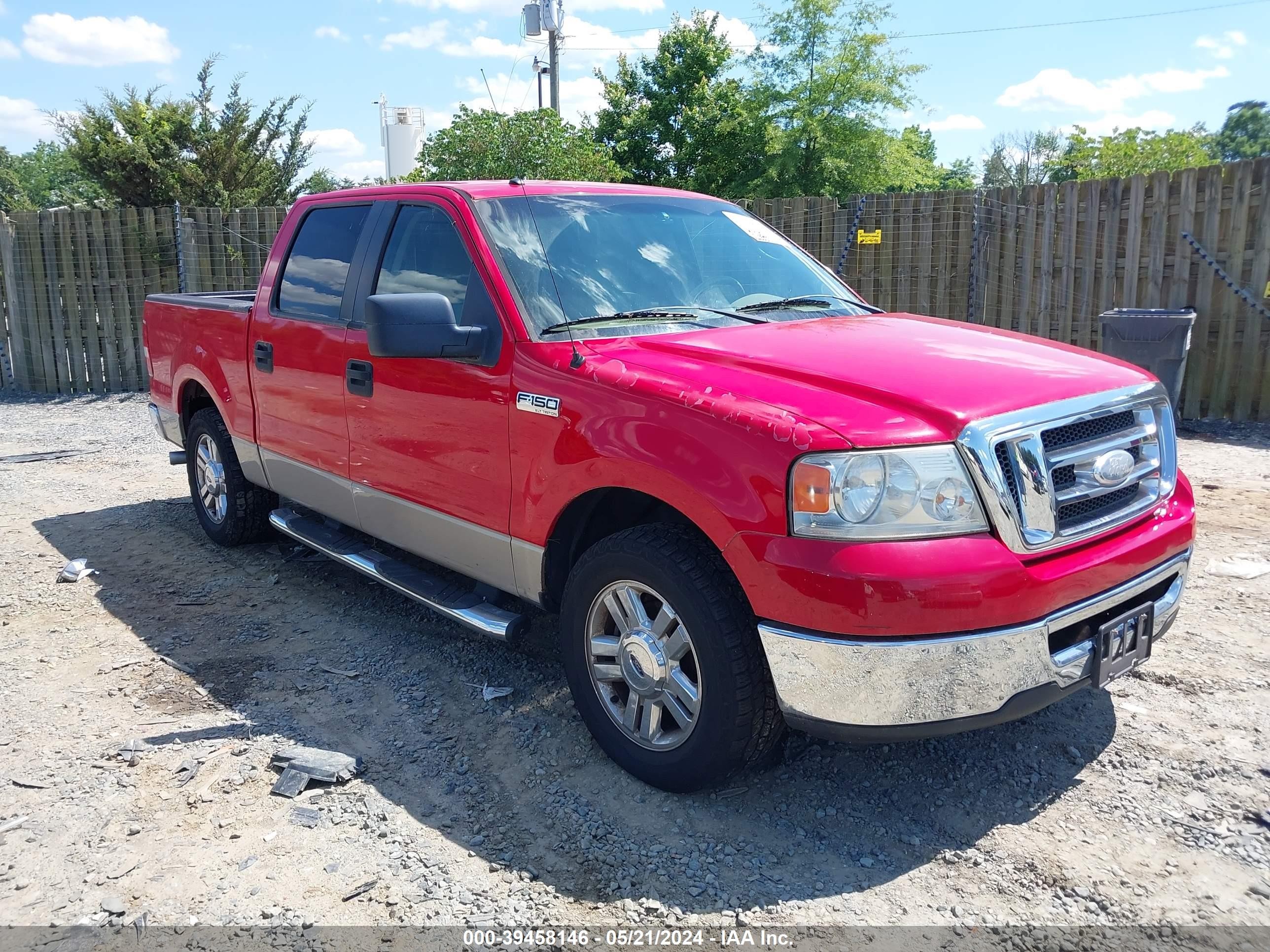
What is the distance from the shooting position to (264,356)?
5.18 m

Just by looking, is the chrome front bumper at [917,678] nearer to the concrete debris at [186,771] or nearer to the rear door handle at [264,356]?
the concrete debris at [186,771]

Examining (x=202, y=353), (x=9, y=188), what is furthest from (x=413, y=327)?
(x=9, y=188)

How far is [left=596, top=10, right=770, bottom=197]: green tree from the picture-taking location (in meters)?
31.8

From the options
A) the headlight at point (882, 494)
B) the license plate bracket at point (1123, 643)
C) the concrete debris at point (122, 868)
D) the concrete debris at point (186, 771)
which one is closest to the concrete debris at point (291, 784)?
the concrete debris at point (186, 771)

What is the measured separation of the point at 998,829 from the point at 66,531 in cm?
627

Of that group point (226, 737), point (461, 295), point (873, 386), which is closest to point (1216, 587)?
point (873, 386)

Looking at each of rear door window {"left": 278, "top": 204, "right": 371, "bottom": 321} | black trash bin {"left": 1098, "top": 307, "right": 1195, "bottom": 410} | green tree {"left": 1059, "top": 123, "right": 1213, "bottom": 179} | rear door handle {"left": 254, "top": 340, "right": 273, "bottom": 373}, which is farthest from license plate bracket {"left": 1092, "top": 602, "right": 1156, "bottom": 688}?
green tree {"left": 1059, "top": 123, "right": 1213, "bottom": 179}

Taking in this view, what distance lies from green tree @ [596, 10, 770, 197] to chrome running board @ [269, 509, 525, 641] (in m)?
27.8

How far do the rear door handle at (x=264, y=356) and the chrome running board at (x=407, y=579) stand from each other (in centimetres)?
83

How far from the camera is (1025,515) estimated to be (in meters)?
2.79

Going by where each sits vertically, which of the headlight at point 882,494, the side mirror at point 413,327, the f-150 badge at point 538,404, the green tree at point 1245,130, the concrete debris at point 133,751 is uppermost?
the green tree at point 1245,130

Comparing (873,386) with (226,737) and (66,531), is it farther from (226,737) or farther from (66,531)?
(66,531)

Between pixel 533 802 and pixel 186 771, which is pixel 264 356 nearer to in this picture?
pixel 186 771

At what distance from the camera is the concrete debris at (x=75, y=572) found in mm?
5695
